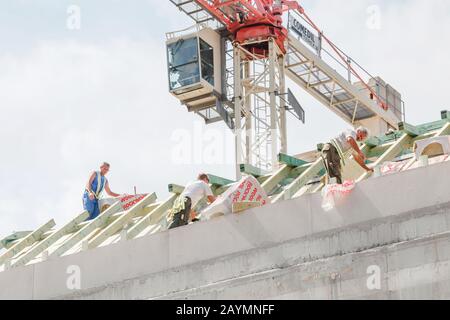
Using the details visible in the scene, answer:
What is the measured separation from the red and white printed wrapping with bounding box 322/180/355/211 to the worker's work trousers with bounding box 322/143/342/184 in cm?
202

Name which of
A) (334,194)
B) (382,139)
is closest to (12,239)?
(382,139)

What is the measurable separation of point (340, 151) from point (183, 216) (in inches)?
101

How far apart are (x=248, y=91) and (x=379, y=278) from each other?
33.3 metres

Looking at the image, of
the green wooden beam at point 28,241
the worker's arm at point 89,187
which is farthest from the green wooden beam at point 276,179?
the green wooden beam at point 28,241

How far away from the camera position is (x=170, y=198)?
814 inches

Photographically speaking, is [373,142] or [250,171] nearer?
[373,142]

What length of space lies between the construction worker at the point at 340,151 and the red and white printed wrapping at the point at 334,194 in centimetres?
193

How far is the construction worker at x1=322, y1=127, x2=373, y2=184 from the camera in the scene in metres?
17.8

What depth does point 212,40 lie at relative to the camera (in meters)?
45.6

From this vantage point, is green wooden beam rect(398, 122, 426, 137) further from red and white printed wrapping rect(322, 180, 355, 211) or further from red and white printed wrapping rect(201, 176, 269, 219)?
red and white printed wrapping rect(322, 180, 355, 211)

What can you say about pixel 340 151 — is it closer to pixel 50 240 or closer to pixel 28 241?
pixel 50 240

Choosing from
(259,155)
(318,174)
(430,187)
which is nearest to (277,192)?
(318,174)
